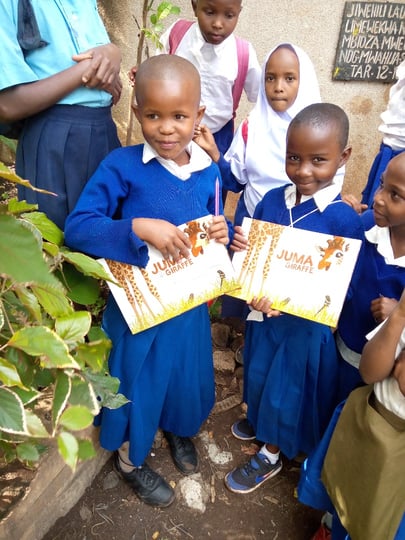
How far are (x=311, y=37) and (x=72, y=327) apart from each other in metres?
2.99

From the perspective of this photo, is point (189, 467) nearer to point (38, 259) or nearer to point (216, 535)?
point (216, 535)

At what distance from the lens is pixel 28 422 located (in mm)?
721

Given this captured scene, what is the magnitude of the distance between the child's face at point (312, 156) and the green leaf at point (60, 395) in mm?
997

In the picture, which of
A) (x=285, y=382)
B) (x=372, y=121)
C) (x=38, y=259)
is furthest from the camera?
(x=372, y=121)

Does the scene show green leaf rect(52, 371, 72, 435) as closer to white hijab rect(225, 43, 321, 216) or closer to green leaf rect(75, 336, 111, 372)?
green leaf rect(75, 336, 111, 372)

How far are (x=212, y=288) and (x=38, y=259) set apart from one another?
2.89ft

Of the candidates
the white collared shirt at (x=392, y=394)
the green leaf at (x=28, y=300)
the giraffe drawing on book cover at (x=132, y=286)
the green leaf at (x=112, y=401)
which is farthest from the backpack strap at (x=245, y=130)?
the green leaf at (x=28, y=300)

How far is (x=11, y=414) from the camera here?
27.7 inches

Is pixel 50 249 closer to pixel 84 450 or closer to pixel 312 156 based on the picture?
pixel 84 450

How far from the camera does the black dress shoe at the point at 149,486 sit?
179cm

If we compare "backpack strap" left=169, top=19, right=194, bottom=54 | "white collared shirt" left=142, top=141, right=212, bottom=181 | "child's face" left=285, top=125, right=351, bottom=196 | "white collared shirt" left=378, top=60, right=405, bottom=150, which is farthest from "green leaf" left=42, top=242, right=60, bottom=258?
"white collared shirt" left=378, top=60, right=405, bottom=150

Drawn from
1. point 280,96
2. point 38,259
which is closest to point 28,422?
point 38,259

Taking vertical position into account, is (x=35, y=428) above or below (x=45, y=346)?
below

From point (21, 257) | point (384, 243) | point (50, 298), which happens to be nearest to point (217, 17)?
point (384, 243)
